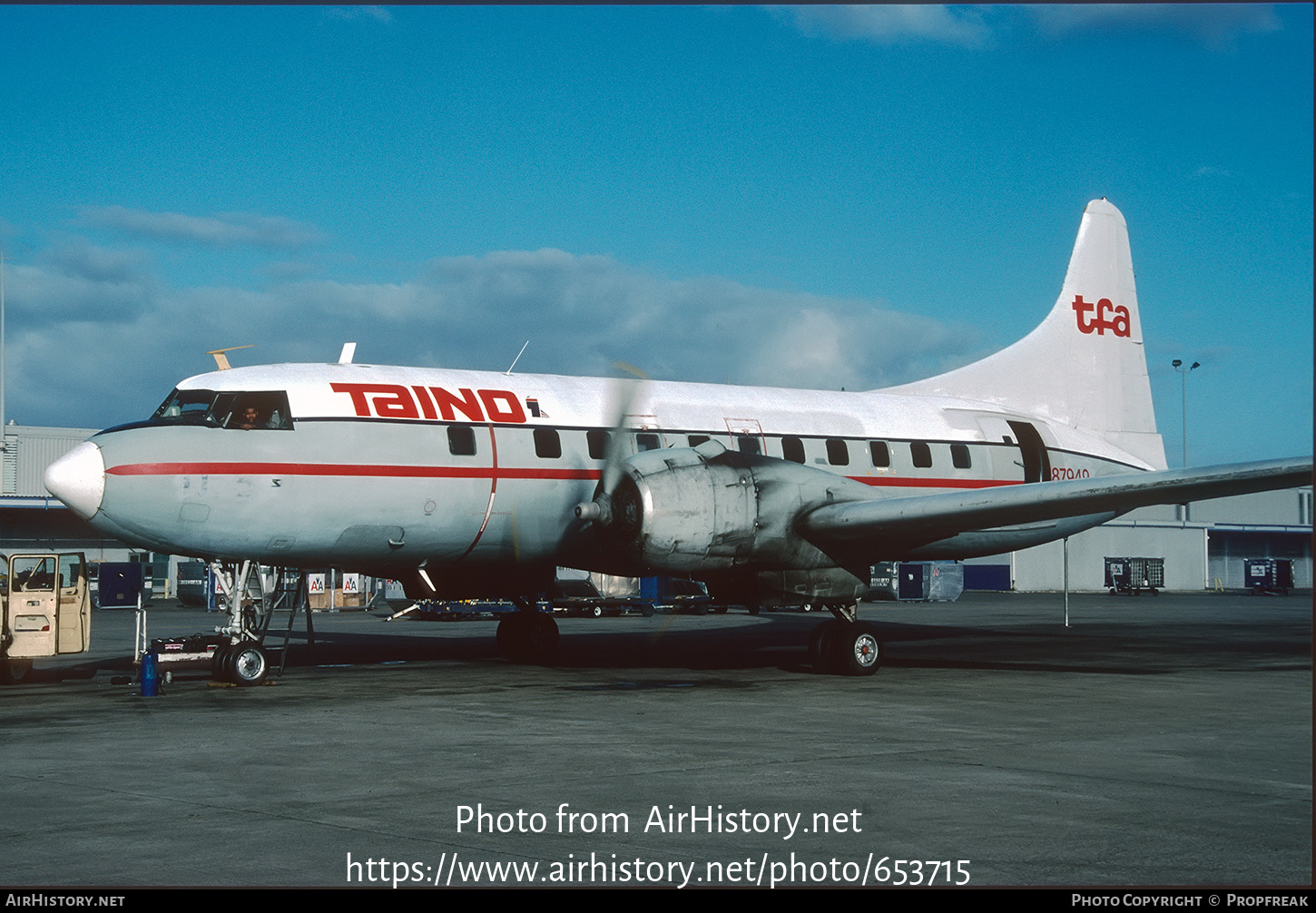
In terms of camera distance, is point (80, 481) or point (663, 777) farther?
point (80, 481)

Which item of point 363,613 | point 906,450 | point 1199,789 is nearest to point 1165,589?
point 363,613

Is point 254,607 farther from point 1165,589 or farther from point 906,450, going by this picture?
point 1165,589

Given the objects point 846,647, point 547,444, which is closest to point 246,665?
point 547,444

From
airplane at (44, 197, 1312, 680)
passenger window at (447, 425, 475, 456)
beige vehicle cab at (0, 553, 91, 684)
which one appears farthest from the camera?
passenger window at (447, 425, 475, 456)

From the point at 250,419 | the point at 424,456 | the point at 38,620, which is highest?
the point at 250,419

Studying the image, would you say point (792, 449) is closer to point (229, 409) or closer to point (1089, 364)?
point (1089, 364)

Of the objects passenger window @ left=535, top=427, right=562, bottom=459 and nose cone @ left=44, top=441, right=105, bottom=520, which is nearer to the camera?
nose cone @ left=44, top=441, right=105, bottom=520

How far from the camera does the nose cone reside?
1559 cm

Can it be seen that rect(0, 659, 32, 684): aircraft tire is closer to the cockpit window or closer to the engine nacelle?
the cockpit window

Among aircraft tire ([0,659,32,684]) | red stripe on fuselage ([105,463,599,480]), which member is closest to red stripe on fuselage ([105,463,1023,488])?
red stripe on fuselage ([105,463,599,480])

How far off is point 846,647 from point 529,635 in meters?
6.09

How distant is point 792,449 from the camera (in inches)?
817

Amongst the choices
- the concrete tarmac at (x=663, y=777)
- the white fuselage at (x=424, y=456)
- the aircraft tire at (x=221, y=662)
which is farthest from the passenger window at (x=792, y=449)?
the aircraft tire at (x=221, y=662)

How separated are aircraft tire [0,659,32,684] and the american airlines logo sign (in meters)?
6.40
